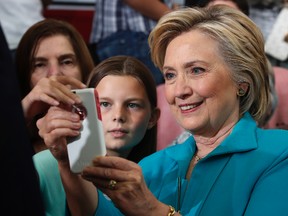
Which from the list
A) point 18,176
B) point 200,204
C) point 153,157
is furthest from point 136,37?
point 18,176

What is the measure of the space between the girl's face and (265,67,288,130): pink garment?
1112 mm

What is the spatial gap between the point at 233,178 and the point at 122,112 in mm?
617

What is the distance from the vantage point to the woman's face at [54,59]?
7.85ft

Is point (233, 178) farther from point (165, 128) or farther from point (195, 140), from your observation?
point (165, 128)

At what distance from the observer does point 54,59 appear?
95.6 inches

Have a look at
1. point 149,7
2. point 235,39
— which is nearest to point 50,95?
point 235,39

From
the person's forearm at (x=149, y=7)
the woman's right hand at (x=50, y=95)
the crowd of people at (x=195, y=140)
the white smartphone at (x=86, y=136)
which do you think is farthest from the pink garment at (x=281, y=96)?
the white smartphone at (x=86, y=136)

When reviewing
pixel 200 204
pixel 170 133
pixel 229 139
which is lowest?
pixel 170 133

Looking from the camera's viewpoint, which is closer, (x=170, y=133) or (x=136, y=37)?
(x=170, y=133)

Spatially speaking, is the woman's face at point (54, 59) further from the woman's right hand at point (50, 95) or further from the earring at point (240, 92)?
the earring at point (240, 92)

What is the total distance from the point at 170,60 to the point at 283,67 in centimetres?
182

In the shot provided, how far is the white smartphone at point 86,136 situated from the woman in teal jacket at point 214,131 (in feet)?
0.27

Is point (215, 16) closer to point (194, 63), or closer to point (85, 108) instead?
point (194, 63)

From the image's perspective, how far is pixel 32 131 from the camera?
2.02 m
